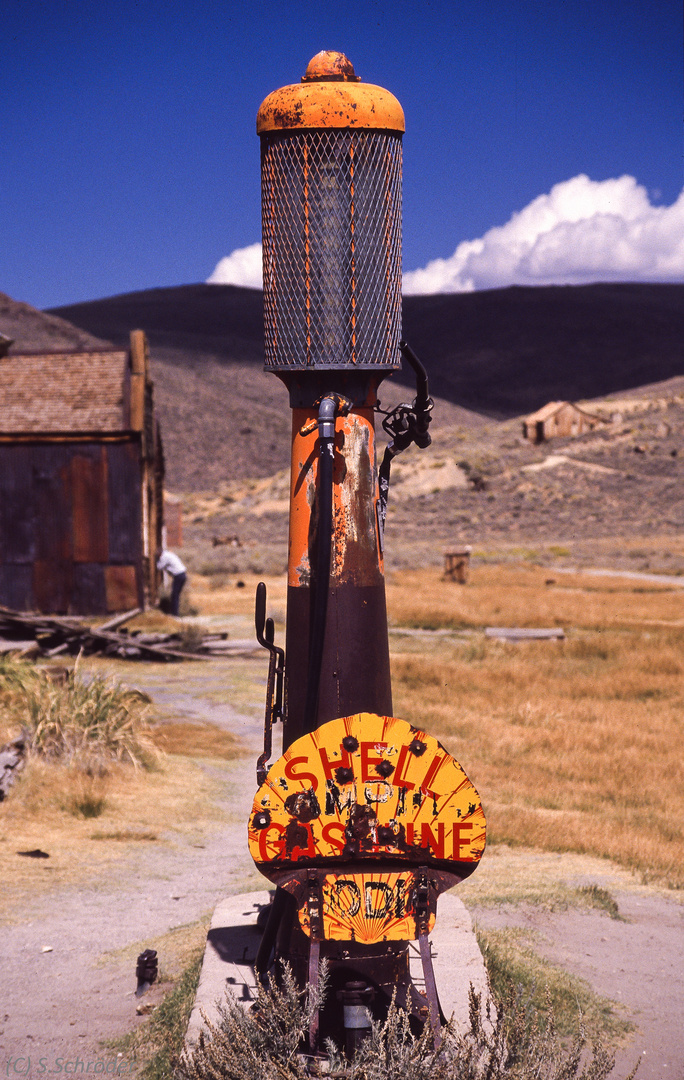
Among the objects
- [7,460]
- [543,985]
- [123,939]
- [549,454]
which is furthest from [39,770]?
[549,454]

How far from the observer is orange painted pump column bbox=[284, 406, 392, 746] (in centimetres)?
386

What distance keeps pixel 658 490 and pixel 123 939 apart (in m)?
42.2

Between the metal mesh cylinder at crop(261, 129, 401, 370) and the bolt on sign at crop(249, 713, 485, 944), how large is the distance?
1.37m

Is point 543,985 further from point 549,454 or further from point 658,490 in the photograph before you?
point 549,454

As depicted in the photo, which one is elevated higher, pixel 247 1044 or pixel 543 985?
pixel 247 1044

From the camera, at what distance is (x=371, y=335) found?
3.94 m

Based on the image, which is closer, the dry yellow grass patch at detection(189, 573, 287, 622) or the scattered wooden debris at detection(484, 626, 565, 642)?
the scattered wooden debris at detection(484, 626, 565, 642)

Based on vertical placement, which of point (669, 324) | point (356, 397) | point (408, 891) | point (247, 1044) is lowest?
point (247, 1044)

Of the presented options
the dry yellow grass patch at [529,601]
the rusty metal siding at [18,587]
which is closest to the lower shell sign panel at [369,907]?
the rusty metal siding at [18,587]

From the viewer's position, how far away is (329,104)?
385cm

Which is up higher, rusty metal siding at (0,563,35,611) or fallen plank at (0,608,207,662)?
rusty metal siding at (0,563,35,611)

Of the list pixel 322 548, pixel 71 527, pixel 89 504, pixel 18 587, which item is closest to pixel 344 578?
pixel 322 548

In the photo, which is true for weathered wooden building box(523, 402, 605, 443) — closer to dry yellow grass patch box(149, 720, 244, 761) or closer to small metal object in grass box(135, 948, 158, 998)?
dry yellow grass patch box(149, 720, 244, 761)

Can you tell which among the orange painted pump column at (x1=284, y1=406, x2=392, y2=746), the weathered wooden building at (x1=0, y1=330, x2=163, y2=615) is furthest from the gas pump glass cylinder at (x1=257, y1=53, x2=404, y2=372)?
the weathered wooden building at (x1=0, y1=330, x2=163, y2=615)
